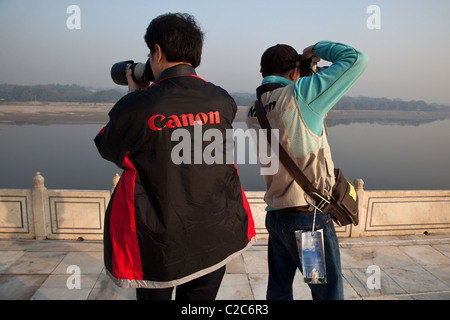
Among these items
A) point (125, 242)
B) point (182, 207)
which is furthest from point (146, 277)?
point (182, 207)

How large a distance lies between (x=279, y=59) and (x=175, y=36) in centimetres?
46

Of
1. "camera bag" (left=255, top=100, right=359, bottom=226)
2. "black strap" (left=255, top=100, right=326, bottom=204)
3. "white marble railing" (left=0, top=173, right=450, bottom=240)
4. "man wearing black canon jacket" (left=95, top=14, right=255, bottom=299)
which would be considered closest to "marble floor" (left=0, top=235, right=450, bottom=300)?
"white marble railing" (left=0, top=173, right=450, bottom=240)

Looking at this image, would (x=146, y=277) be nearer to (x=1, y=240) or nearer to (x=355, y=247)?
(x=355, y=247)

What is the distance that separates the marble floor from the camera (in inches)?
84.3

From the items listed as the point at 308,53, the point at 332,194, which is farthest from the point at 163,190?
the point at 308,53

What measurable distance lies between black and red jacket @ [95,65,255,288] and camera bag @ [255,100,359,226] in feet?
0.88

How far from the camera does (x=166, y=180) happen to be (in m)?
0.82

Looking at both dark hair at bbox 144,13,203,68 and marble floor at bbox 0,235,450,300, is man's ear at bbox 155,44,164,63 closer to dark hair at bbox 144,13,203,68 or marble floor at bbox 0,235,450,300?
dark hair at bbox 144,13,203,68

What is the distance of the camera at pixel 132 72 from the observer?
39.2 inches

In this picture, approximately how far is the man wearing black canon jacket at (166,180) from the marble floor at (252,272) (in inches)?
55.1

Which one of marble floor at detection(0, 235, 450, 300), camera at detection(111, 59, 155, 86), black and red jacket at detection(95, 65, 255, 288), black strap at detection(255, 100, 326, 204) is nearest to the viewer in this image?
black and red jacket at detection(95, 65, 255, 288)

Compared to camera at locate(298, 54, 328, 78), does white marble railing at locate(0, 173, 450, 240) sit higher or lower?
lower

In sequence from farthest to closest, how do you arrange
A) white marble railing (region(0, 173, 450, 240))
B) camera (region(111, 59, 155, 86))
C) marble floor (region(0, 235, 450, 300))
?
white marble railing (region(0, 173, 450, 240)) < marble floor (region(0, 235, 450, 300)) < camera (region(111, 59, 155, 86))
